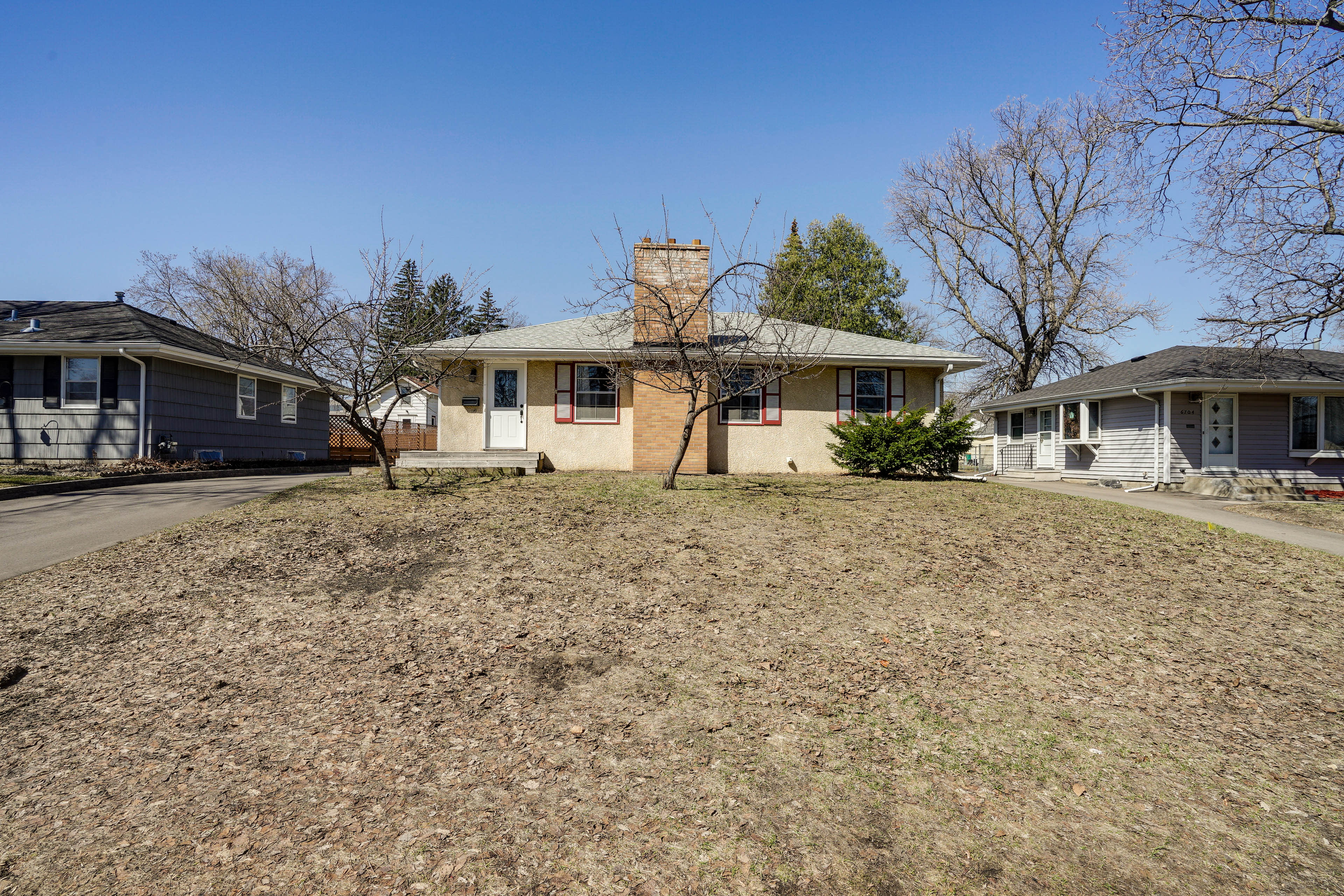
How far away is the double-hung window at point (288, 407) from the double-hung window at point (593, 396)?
10448mm

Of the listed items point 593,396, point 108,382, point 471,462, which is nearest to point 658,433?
point 593,396

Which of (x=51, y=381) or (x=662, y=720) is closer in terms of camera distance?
(x=662, y=720)

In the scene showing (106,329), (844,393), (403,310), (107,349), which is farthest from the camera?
(844,393)

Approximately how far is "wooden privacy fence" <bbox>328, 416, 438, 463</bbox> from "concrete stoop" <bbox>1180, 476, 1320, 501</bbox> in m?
21.1

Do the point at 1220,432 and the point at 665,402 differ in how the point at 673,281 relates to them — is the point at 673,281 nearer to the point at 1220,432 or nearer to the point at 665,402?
the point at 665,402


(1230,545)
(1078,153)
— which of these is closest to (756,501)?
(1230,545)

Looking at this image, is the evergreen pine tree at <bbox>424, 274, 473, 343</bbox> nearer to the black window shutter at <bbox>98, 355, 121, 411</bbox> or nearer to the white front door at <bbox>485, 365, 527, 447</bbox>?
the white front door at <bbox>485, 365, 527, 447</bbox>

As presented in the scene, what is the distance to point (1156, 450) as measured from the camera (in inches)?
668

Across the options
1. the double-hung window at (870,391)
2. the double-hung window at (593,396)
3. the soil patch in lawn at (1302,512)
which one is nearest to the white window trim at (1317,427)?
the soil patch in lawn at (1302,512)

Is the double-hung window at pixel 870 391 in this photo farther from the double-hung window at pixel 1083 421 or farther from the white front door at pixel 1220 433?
the white front door at pixel 1220 433

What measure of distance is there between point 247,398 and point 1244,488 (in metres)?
25.6

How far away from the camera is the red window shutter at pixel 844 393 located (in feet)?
52.5

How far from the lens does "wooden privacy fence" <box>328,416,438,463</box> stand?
83.3ft

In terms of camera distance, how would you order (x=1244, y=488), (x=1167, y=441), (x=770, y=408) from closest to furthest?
(x=1244, y=488)
(x=770, y=408)
(x=1167, y=441)
